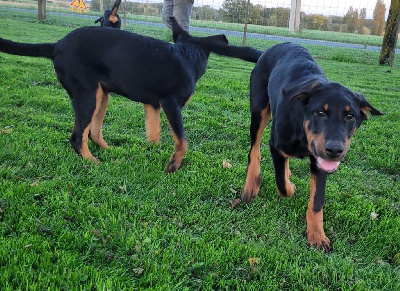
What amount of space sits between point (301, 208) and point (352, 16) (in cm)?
3141

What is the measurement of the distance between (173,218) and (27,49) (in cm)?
236

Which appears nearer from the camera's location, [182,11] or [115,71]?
[115,71]

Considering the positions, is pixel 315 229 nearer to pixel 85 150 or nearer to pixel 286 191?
pixel 286 191

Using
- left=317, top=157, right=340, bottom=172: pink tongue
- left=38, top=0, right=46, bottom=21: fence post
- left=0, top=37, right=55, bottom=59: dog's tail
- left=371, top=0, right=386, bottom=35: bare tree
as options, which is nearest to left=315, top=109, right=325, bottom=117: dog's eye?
left=317, top=157, right=340, bottom=172: pink tongue

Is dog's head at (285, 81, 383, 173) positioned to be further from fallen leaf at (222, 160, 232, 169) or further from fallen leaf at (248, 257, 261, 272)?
fallen leaf at (222, 160, 232, 169)

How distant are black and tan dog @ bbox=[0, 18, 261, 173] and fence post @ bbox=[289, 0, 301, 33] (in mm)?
26620

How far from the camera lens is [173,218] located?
3.03m

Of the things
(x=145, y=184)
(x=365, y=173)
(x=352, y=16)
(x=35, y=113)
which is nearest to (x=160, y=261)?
(x=145, y=184)

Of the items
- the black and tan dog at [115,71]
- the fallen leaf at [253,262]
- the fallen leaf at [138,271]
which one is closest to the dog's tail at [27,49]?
the black and tan dog at [115,71]

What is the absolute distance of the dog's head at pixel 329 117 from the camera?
8.38ft

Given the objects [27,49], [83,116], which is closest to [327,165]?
[83,116]

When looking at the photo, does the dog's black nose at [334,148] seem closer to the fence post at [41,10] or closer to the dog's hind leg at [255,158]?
the dog's hind leg at [255,158]

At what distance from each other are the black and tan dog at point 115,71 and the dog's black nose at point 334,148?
5.71 ft

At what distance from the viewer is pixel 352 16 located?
101 ft
